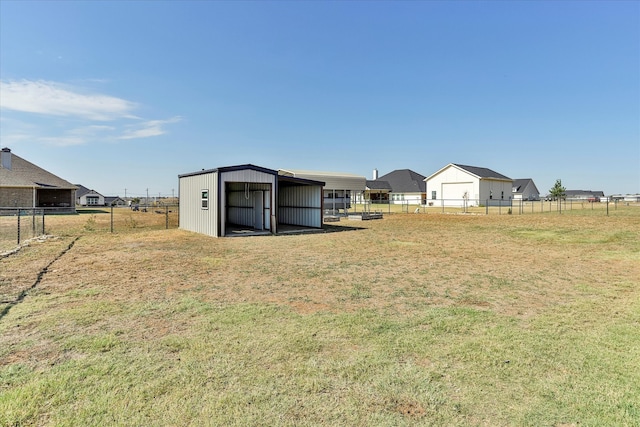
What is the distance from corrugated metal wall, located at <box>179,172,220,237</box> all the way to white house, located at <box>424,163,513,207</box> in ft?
99.6

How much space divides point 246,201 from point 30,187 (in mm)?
22762

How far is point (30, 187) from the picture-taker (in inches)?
1155

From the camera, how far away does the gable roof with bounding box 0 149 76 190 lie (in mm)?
28947

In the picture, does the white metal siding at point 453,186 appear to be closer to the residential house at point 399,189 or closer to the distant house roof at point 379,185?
the residential house at point 399,189

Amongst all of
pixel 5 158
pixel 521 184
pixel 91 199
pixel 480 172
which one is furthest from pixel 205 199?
pixel 521 184

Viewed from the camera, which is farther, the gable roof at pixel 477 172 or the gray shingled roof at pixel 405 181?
the gray shingled roof at pixel 405 181

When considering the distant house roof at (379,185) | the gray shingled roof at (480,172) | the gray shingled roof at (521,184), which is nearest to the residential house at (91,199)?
the distant house roof at (379,185)

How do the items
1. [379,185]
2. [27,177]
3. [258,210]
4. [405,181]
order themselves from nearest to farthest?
[258,210]
[27,177]
[379,185]
[405,181]

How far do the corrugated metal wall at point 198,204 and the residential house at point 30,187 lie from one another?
17.5 m

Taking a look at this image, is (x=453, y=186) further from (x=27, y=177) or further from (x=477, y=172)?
(x=27, y=177)

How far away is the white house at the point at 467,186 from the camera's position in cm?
4128

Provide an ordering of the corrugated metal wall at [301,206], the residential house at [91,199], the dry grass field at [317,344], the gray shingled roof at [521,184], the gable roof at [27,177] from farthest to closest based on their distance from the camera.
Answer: the gray shingled roof at [521,184]
the residential house at [91,199]
the gable roof at [27,177]
the corrugated metal wall at [301,206]
the dry grass field at [317,344]

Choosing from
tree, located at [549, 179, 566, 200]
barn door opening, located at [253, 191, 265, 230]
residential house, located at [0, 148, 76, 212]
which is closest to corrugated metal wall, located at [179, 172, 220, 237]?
Result: barn door opening, located at [253, 191, 265, 230]

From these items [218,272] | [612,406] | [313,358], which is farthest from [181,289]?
[612,406]
